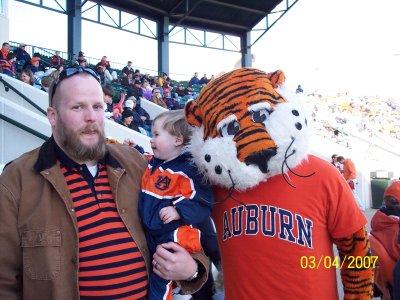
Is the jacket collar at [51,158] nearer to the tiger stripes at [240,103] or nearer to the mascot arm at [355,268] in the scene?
the tiger stripes at [240,103]

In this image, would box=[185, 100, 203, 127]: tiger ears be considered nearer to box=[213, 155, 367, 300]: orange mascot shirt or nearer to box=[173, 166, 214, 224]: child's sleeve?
box=[173, 166, 214, 224]: child's sleeve

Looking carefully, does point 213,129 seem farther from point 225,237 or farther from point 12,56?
point 12,56

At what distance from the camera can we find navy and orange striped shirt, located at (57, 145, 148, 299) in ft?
5.38

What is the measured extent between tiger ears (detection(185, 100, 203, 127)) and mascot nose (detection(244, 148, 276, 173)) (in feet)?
1.07

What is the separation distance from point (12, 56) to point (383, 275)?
9.60 meters

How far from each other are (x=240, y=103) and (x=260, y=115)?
3.7 inches

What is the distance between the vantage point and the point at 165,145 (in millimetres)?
2104

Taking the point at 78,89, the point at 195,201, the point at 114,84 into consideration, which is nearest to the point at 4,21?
the point at 114,84

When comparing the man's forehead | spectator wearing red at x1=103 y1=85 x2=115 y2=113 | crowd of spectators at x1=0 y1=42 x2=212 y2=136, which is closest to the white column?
crowd of spectators at x1=0 y1=42 x2=212 y2=136

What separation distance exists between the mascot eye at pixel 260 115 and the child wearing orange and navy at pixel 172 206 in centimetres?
34

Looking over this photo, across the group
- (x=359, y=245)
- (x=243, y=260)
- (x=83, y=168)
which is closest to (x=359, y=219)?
(x=359, y=245)

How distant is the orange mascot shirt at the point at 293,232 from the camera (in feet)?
5.38

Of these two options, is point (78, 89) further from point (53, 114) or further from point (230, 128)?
point (230, 128)
